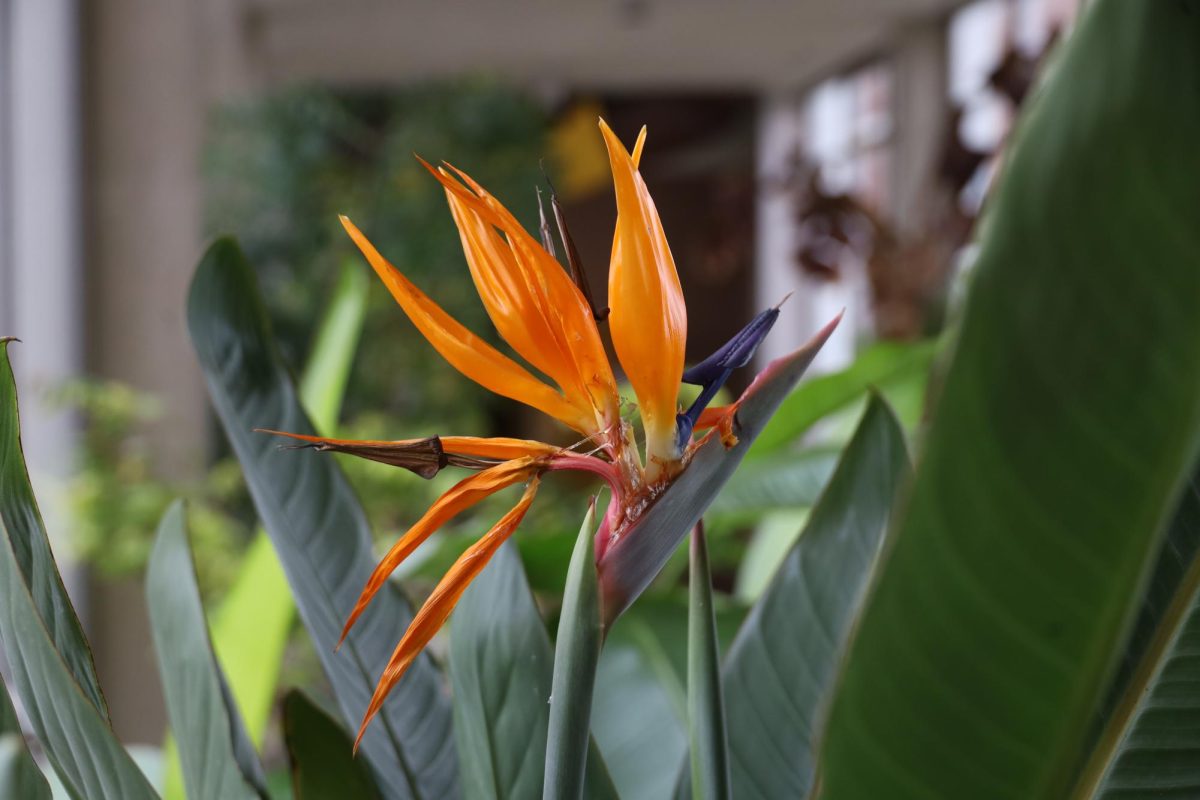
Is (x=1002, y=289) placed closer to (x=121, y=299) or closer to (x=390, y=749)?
(x=390, y=749)

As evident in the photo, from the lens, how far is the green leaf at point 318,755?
25cm

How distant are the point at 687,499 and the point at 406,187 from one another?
2922mm

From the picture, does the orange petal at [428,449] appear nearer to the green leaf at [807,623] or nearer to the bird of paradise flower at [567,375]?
the bird of paradise flower at [567,375]

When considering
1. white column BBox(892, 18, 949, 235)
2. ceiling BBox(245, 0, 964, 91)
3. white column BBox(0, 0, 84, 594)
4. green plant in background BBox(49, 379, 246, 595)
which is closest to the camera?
green plant in background BBox(49, 379, 246, 595)

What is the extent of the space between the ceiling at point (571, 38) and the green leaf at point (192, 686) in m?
3.54

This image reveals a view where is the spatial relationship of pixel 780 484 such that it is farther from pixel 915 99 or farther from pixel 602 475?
pixel 915 99

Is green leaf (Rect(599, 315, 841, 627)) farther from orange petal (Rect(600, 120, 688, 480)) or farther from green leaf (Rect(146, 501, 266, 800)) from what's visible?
green leaf (Rect(146, 501, 266, 800))

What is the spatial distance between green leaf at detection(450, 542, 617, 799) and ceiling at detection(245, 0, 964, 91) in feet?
11.7

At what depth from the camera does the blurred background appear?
118cm

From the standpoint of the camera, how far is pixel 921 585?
0.12m

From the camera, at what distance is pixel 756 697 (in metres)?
0.27

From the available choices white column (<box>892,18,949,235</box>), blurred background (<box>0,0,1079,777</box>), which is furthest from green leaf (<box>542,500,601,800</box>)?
white column (<box>892,18,949,235</box>)

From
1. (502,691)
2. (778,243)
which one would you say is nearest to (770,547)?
(502,691)

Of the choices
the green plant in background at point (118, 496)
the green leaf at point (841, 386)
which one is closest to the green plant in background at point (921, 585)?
the green leaf at point (841, 386)
